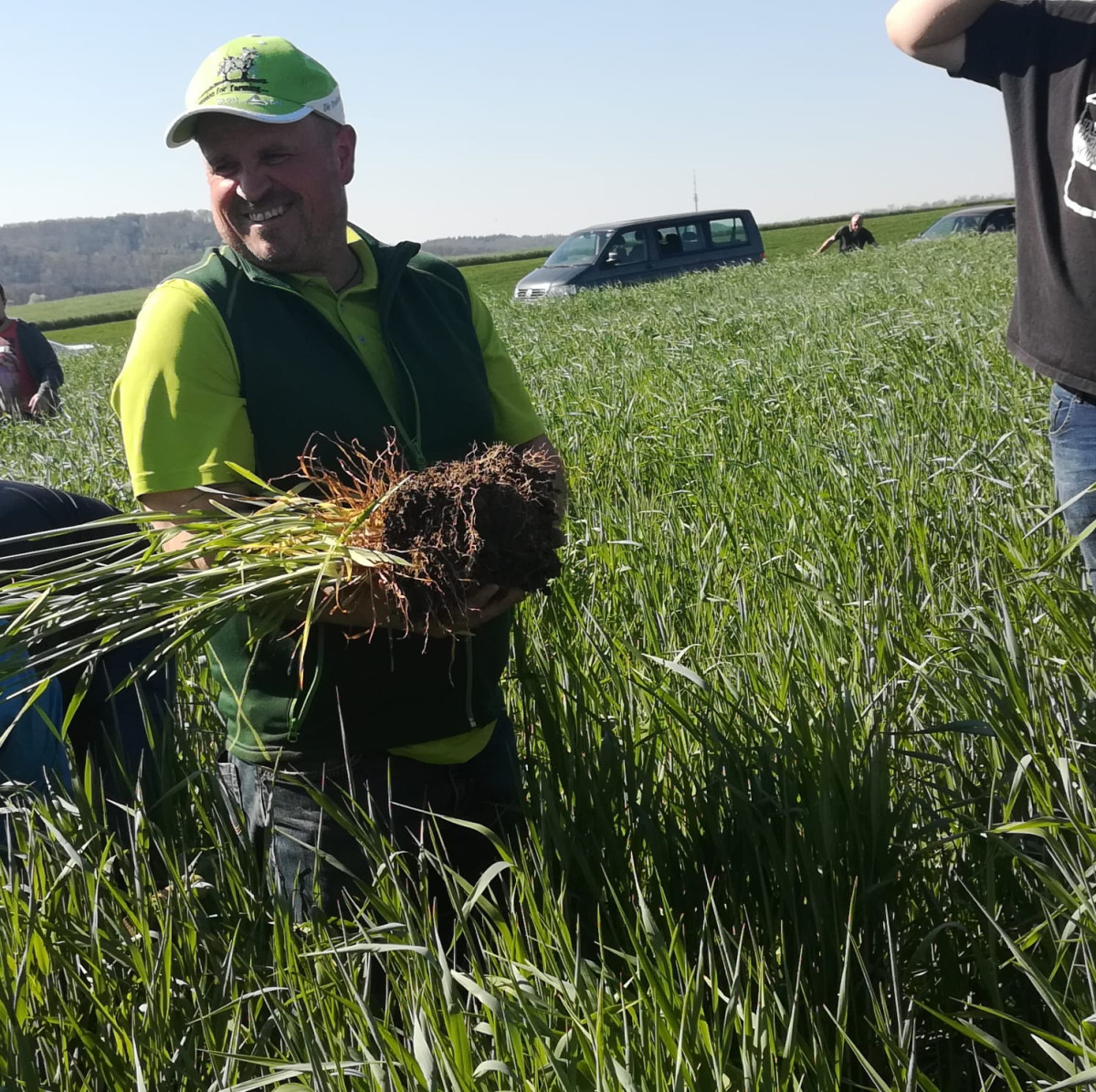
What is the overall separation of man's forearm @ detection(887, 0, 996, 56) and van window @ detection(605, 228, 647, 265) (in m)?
18.0

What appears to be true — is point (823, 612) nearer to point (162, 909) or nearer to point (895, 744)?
point (895, 744)

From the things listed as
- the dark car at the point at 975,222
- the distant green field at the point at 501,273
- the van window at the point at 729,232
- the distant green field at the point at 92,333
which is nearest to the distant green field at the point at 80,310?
the distant green field at the point at 92,333

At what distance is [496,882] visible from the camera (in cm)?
213

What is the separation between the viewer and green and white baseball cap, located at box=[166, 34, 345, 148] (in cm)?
185

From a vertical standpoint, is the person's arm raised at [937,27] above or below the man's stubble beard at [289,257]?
above

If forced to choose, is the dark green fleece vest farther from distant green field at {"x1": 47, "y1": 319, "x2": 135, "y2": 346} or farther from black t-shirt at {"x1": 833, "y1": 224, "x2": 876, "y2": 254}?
distant green field at {"x1": 47, "y1": 319, "x2": 135, "y2": 346}

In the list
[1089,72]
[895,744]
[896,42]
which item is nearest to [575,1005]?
[895,744]

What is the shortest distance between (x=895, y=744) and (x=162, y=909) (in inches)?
45.8

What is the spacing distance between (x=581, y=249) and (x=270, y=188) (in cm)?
1911

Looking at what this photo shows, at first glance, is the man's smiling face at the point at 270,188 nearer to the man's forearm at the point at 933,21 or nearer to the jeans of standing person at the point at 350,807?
the jeans of standing person at the point at 350,807

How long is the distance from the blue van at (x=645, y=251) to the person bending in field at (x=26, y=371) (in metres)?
11.3

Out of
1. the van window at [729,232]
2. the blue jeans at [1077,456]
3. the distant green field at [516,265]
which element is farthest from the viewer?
the distant green field at [516,265]

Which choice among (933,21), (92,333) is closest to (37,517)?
(933,21)

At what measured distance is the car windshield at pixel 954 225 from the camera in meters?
26.2
